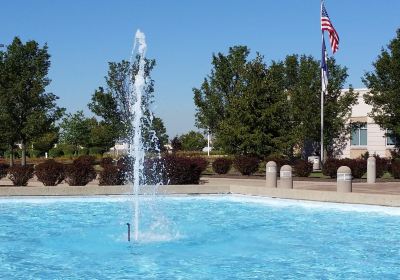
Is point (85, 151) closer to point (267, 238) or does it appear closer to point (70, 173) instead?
point (70, 173)

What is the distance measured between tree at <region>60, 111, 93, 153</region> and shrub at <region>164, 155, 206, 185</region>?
51972 millimetres

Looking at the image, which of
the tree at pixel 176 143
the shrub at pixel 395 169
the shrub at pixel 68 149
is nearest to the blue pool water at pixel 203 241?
the shrub at pixel 395 169

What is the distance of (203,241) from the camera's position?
46.7 feet

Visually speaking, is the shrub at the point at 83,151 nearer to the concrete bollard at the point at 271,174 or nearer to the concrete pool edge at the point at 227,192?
the concrete pool edge at the point at 227,192

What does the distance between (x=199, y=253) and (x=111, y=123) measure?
36.8 metres

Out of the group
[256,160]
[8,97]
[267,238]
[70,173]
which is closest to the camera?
[267,238]

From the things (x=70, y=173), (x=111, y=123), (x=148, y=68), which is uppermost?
(x=148, y=68)

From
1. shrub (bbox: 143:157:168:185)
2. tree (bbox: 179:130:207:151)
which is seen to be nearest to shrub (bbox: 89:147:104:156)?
tree (bbox: 179:130:207:151)

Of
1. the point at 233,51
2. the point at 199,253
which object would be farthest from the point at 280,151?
the point at 199,253

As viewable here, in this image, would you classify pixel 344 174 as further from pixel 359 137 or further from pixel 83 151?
pixel 83 151

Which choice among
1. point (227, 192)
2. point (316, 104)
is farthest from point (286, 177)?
point (316, 104)

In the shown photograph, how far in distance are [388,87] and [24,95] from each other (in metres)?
23.6

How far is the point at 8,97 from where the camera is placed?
122 feet

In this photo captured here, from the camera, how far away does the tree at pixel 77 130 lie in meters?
77.4
